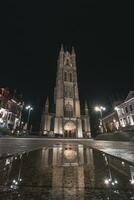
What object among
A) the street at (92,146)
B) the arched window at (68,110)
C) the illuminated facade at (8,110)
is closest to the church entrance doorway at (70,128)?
the arched window at (68,110)

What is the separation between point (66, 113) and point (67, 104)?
3.54 meters

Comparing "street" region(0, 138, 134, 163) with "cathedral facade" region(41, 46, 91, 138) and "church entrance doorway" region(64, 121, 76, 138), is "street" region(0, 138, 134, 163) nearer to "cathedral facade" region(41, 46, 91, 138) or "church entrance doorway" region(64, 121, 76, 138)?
"cathedral facade" region(41, 46, 91, 138)

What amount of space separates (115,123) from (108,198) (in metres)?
50.8

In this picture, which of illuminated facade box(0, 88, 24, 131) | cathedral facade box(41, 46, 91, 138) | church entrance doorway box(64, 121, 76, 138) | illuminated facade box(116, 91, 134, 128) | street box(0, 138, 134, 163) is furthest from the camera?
church entrance doorway box(64, 121, 76, 138)

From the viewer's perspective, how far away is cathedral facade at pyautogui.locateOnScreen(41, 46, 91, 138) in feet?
140

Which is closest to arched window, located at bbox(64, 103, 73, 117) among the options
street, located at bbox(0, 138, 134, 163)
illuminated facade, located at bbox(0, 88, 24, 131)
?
illuminated facade, located at bbox(0, 88, 24, 131)

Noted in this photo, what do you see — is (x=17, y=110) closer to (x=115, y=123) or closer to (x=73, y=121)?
(x=73, y=121)

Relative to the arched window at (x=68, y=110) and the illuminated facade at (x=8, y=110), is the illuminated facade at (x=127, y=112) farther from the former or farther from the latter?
the illuminated facade at (x=8, y=110)

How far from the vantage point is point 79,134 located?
140 feet

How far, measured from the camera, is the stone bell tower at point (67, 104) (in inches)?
1681

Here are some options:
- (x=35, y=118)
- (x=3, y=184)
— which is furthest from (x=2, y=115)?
(x=3, y=184)

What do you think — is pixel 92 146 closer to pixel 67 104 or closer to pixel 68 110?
pixel 68 110

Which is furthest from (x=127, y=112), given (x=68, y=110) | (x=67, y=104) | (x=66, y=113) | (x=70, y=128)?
(x=67, y=104)

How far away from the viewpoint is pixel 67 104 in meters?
47.4
